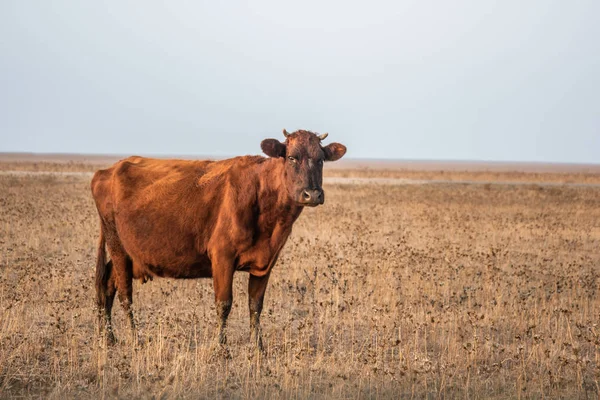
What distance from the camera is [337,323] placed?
10906 mm

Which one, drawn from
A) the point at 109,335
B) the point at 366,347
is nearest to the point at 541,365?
the point at 366,347

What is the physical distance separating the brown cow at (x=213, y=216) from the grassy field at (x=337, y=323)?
27.5 inches

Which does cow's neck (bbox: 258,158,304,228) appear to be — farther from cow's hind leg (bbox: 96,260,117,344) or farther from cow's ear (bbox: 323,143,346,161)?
cow's hind leg (bbox: 96,260,117,344)

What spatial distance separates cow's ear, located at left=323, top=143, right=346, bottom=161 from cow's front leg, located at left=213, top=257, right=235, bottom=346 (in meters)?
1.82

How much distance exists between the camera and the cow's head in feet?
28.8

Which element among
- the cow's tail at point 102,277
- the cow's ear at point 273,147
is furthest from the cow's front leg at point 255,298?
the cow's tail at point 102,277

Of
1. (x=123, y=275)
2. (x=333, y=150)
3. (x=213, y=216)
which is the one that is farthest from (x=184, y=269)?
(x=333, y=150)

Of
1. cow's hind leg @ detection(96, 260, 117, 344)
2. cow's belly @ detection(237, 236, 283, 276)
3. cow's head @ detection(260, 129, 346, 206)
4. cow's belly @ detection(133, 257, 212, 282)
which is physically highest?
cow's head @ detection(260, 129, 346, 206)

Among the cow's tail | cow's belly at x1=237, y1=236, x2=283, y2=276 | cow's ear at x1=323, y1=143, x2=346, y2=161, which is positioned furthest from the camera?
the cow's tail

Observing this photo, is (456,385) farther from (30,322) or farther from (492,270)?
(492,270)

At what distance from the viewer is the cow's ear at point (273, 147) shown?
9.09 meters

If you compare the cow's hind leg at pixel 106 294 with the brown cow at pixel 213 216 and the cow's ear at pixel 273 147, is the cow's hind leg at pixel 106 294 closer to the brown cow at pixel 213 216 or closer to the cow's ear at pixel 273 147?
the brown cow at pixel 213 216

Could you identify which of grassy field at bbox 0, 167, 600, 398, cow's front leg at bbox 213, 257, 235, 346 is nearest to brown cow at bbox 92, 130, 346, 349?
cow's front leg at bbox 213, 257, 235, 346

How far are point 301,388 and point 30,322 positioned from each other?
15.4 ft
